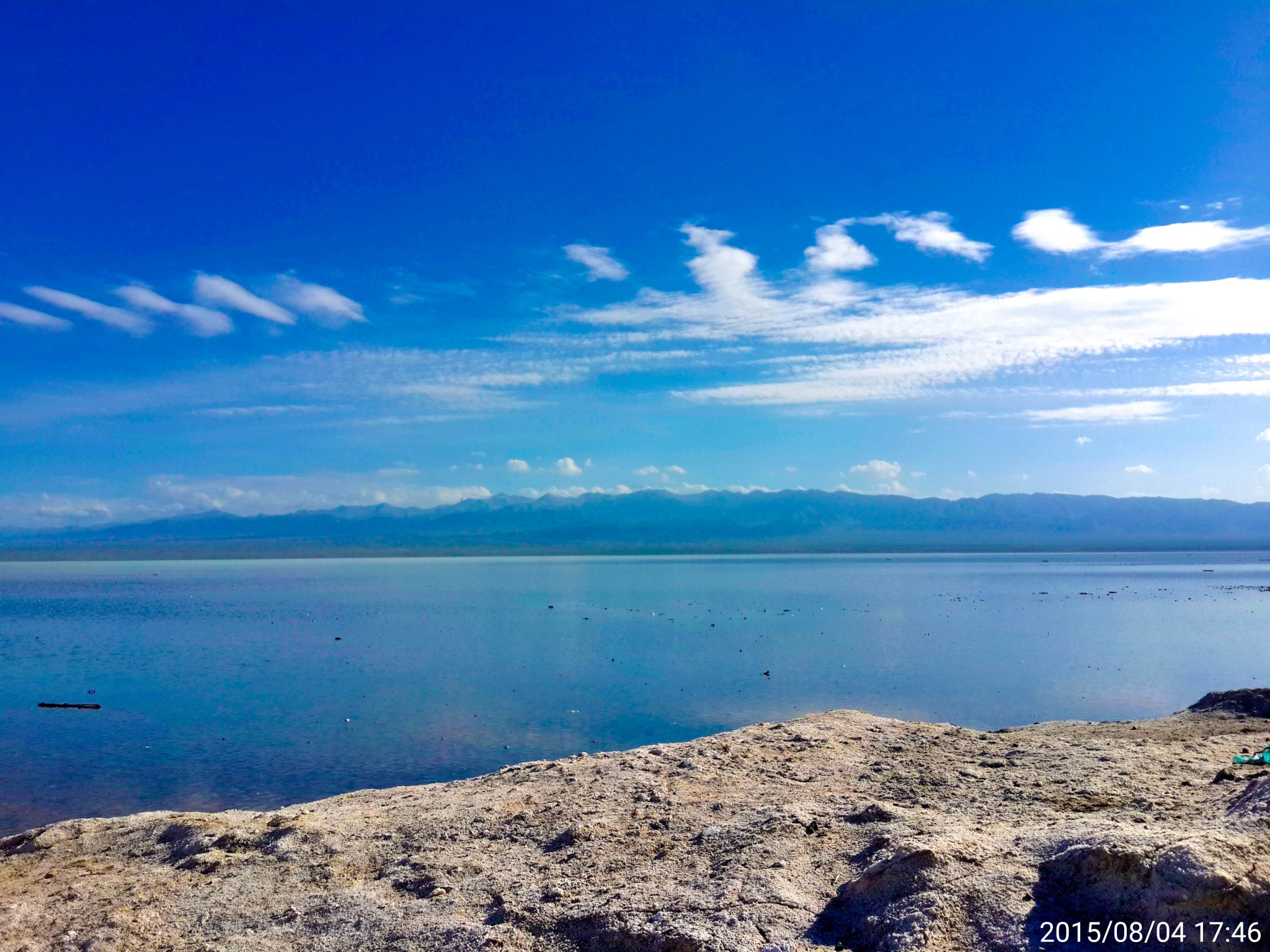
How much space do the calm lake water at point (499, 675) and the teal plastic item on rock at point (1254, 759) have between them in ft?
25.5

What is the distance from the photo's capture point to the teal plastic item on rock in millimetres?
9688

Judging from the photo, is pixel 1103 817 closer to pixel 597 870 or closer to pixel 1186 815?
pixel 1186 815

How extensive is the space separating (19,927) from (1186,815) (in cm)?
1057

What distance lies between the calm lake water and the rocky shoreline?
418cm

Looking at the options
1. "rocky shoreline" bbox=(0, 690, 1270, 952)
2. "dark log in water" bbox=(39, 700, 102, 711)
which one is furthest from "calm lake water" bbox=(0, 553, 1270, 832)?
"rocky shoreline" bbox=(0, 690, 1270, 952)

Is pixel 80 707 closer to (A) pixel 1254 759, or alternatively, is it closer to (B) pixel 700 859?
(B) pixel 700 859

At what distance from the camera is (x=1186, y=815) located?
25.1 feet

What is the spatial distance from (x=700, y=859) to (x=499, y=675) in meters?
18.6

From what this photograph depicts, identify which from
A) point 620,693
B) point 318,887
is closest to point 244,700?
point 620,693

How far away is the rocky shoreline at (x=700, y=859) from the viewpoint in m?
6.08
